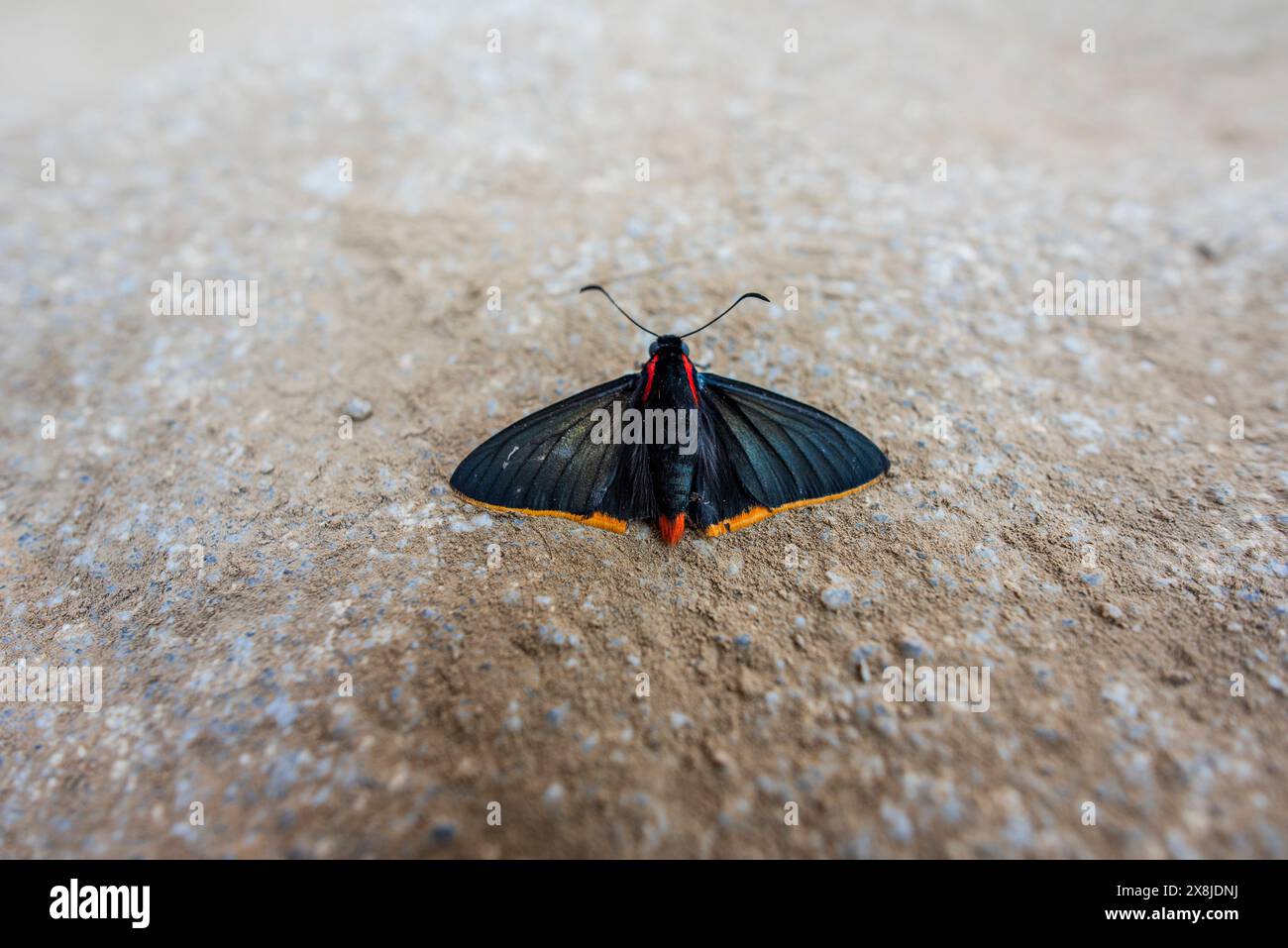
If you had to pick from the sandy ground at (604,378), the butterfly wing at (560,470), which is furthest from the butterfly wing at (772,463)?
the butterfly wing at (560,470)

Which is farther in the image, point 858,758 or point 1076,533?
point 1076,533

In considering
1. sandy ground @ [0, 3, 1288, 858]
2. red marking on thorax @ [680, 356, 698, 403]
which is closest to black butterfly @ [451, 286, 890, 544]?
red marking on thorax @ [680, 356, 698, 403]

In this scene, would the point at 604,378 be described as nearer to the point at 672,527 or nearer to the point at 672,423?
the point at 672,423

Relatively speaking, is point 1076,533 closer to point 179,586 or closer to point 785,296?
point 785,296

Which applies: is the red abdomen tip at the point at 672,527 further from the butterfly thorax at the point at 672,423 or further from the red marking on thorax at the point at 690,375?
the red marking on thorax at the point at 690,375
